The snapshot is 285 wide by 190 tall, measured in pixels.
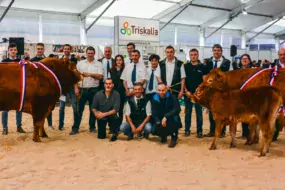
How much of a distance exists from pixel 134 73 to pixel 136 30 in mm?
4615

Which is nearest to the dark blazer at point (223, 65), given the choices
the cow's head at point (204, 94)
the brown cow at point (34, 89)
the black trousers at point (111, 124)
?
the cow's head at point (204, 94)

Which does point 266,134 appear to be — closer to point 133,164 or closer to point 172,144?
point 172,144

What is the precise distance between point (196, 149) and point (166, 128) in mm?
600

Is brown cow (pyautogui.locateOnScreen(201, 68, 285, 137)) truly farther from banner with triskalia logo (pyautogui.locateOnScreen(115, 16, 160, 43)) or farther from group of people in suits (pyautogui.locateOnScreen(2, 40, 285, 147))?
banner with triskalia logo (pyautogui.locateOnScreen(115, 16, 160, 43))

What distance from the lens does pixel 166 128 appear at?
18.4 ft

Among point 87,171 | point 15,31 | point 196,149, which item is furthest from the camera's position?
point 15,31

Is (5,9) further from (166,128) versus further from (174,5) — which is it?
(166,128)

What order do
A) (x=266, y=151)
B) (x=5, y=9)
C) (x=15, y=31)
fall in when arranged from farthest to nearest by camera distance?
1. (x=15, y=31)
2. (x=5, y=9)
3. (x=266, y=151)

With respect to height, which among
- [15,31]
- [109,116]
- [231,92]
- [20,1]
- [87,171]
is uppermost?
[20,1]

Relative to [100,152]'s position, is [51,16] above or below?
above

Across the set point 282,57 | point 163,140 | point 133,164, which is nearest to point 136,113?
point 163,140

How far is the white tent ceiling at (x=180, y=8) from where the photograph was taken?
14.3 m

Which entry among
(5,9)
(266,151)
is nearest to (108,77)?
(266,151)

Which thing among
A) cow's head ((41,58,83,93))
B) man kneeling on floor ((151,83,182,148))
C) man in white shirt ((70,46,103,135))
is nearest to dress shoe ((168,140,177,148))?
man kneeling on floor ((151,83,182,148))
